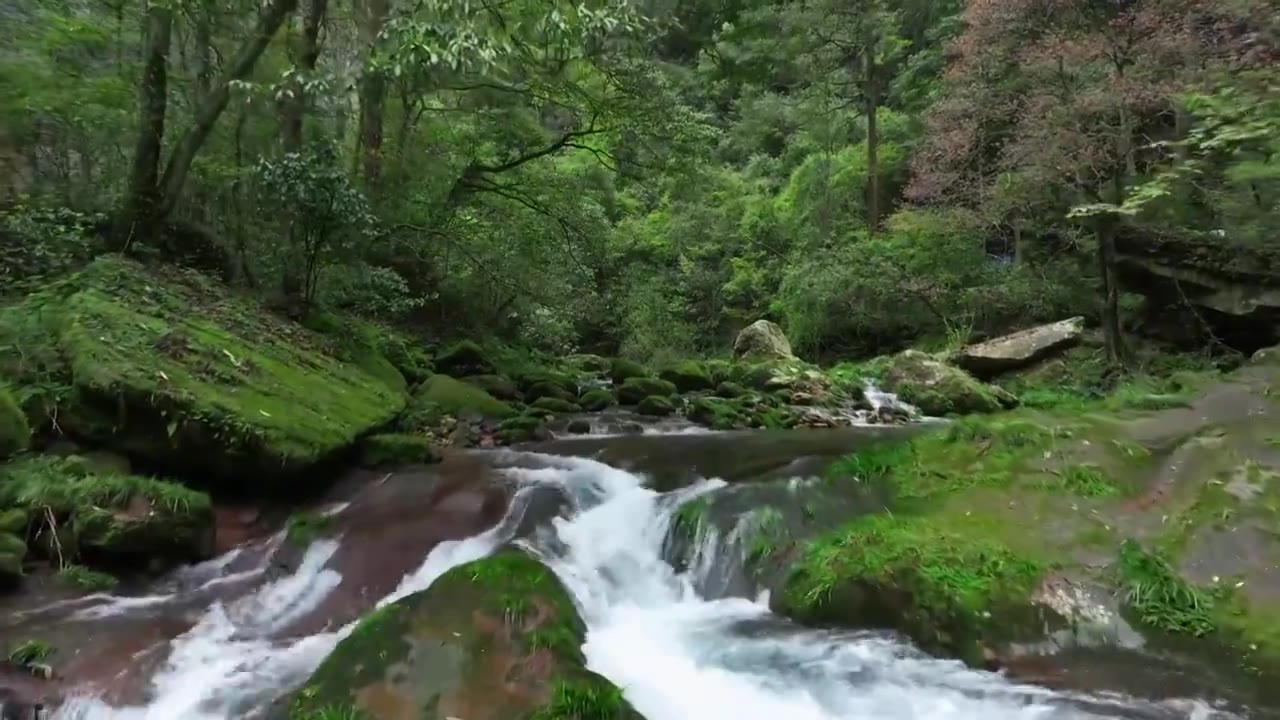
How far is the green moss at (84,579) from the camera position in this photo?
17.1ft

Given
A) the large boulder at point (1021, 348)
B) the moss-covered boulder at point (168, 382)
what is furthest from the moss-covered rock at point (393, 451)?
the large boulder at point (1021, 348)

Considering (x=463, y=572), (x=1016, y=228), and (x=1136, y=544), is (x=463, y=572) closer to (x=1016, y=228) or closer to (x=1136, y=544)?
(x=1136, y=544)

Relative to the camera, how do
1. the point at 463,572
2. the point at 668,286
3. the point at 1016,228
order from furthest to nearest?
the point at 668,286 → the point at 1016,228 → the point at 463,572

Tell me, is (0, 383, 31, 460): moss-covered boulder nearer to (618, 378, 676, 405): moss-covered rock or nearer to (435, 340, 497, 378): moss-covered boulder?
(435, 340, 497, 378): moss-covered boulder

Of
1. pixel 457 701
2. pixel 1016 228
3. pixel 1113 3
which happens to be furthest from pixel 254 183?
pixel 1016 228

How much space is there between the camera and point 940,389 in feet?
43.8

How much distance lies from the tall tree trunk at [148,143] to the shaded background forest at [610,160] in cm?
3

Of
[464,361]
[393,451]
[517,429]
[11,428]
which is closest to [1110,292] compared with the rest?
[517,429]

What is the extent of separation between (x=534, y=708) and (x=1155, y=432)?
5.96 m

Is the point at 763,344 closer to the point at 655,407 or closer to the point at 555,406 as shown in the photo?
the point at 655,407

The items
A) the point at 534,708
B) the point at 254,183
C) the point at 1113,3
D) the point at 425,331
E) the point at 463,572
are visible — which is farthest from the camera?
the point at 425,331

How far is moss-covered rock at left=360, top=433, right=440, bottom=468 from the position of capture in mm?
7992

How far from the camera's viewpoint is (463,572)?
16.0 ft

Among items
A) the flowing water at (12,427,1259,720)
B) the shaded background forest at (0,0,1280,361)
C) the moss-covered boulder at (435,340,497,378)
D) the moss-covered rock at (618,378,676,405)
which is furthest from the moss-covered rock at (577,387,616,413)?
the flowing water at (12,427,1259,720)
